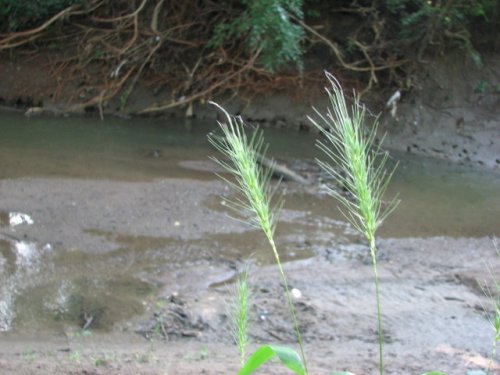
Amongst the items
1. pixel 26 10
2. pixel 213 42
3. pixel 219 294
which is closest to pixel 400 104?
pixel 213 42

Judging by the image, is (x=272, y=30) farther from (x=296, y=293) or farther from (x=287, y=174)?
(x=296, y=293)

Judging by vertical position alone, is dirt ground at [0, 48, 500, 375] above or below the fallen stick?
above

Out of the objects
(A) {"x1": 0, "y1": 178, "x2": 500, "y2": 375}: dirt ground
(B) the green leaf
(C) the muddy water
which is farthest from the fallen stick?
(B) the green leaf

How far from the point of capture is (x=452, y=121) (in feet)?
35.2

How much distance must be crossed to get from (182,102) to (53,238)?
578 centimetres

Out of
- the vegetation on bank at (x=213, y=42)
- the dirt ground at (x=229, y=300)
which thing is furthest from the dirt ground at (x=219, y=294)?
the vegetation on bank at (x=213, y=42)

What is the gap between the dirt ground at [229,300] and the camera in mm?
3543

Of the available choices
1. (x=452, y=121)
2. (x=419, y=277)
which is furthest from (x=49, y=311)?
(x=452, y=121)

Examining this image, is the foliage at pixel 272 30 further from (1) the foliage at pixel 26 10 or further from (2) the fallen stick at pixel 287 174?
(1) the foliage at pixel 26 10

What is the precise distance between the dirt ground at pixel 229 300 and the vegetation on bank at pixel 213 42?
180 inches

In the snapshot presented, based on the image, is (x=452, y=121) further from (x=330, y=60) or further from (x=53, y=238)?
(x=53, y=238)

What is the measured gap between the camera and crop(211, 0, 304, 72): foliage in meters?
9.65

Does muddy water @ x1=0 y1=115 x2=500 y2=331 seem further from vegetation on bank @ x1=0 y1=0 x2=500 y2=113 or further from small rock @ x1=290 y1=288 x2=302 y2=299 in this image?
vegetation on bank @ x1=0 y1=0 x2=500 y2=113

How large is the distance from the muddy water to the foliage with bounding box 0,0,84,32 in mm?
2557
